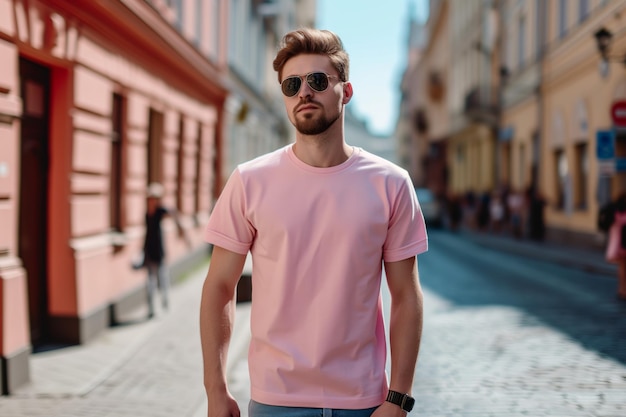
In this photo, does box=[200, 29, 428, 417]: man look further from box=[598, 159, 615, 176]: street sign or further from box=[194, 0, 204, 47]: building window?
box=[194, 0, 204, 47]: building window

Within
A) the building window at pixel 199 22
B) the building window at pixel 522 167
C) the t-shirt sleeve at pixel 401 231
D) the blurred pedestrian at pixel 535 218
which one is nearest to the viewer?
the t-shirt sleeve at pixel 401 231

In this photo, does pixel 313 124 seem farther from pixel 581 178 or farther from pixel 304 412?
pixel 581 178

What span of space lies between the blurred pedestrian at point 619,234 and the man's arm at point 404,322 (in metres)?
9.97

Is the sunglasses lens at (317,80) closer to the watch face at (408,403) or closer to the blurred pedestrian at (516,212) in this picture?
the watch face at (408,403)

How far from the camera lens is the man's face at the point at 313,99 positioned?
249cm

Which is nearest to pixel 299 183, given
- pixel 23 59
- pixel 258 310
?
pixel 258 310

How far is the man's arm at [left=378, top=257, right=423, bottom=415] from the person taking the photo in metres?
2.52

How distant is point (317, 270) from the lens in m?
2.46

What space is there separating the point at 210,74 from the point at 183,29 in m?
2.26

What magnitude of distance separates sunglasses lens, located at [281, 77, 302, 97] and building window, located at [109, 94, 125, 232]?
8.71 meters

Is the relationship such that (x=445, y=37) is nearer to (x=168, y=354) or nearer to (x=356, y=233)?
(x=168, y=354)

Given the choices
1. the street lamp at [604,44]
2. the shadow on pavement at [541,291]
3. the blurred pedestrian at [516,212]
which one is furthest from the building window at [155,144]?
the blurred pedestrian at [516,212]

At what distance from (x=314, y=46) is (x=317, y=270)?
2.22 ft

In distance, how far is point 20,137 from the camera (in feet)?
26.1
